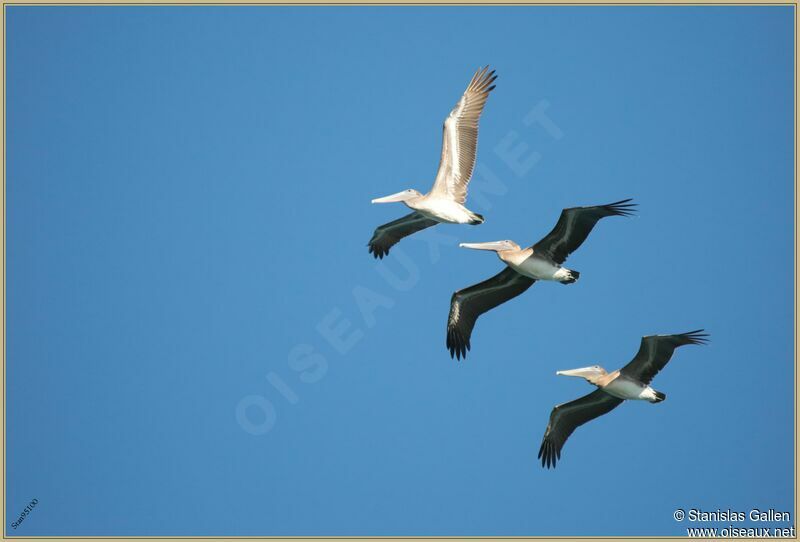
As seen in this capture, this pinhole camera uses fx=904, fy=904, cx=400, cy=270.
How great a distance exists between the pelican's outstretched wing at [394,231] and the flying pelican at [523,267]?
7.49 ft

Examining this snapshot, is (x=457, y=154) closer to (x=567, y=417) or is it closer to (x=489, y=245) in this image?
(x=489, y=245)

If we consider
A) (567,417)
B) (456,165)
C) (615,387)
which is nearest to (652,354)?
(615,387)

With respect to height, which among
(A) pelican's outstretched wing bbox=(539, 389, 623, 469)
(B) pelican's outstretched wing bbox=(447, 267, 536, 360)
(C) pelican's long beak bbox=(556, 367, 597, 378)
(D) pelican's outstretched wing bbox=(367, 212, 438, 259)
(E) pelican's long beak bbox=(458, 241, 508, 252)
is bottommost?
(A) pelican's outstretched wing bbox=(539, 389, 623, 469)

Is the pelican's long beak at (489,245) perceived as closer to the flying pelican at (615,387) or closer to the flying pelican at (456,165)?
the flying pelican at (456,165)

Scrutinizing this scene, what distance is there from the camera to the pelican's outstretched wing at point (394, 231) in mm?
18109

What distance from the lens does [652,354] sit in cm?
1477

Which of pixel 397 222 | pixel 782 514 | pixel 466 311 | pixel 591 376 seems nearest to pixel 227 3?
pixel 397 222

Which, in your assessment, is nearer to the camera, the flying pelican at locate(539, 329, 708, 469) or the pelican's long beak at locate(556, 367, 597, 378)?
the flying pelican at locate(539, 329, 708, 469)

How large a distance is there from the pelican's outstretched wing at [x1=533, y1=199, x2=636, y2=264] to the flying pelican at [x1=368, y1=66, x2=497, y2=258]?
200 centimetres

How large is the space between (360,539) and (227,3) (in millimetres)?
12120

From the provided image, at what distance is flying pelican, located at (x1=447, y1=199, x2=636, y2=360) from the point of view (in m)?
14.1

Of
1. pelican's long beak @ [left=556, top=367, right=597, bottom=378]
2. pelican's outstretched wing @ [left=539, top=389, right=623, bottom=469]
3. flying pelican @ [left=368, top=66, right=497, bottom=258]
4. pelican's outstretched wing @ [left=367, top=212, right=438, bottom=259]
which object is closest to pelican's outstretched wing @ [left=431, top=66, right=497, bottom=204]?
flying pelican @ [left=368, top=66, right=497, bottom=258]

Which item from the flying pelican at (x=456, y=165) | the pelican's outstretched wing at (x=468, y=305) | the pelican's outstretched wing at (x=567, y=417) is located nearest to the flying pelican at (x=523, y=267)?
the pelican's outstretched wing at (x=468, y=305)

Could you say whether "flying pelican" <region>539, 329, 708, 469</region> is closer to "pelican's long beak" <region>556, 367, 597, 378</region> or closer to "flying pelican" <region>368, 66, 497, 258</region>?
"pelican's long beak" <region>556, 367, 597, 378</region>
